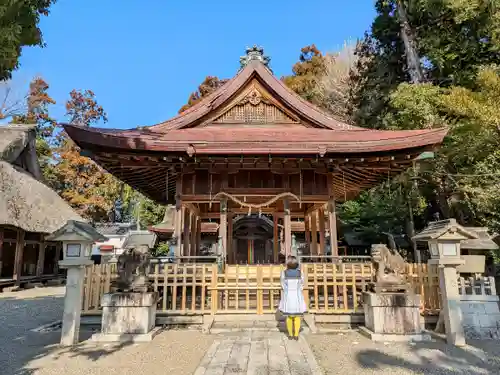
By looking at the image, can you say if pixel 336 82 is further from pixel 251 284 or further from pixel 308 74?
pixel 251 284

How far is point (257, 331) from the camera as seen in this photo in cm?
611

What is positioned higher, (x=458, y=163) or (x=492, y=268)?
(x=458, y=163)

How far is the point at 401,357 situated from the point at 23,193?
17133 mm

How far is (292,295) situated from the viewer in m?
5.60

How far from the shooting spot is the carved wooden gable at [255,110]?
968 centimetres

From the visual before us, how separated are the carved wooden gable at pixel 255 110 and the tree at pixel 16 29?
16.2ft

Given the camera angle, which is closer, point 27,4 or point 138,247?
point 27,4

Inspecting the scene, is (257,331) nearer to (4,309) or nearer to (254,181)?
(254,181)

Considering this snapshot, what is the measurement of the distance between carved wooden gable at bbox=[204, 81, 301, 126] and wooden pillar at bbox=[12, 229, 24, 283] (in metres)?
12.3

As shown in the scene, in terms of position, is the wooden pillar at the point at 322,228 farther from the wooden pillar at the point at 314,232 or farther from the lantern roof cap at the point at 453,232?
the lantern roof cap at the point at 453,232

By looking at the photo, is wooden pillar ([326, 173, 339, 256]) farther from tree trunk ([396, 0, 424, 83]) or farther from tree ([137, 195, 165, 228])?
tree ([137, 195, 165, 228])

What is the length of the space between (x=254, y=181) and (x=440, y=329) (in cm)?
524

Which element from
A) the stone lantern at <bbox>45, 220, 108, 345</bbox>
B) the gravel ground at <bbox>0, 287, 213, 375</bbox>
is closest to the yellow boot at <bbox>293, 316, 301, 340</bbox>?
the gravel ground at <bbox>0, 287, 213, 375</bbox>

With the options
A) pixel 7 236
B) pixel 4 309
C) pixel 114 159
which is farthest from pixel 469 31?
pixel 7 236
